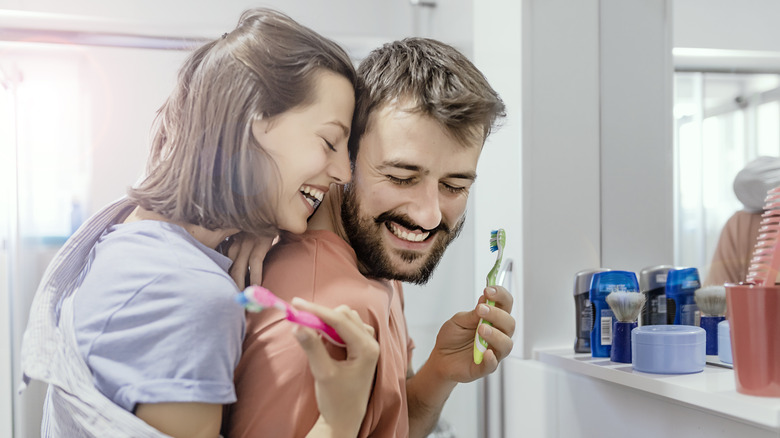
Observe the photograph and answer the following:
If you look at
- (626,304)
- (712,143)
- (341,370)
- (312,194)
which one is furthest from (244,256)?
(712,143)

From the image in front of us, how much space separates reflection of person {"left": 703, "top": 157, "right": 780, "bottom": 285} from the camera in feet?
2.79

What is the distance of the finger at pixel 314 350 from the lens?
51 cm

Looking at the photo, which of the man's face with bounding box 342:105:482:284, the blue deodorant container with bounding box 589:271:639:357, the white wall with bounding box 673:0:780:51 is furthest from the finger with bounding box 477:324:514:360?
the white wall with bounding box 673:0:780:51

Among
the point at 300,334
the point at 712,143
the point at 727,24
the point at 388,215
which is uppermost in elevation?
the point at 727,24

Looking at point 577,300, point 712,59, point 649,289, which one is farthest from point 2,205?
point 712,59

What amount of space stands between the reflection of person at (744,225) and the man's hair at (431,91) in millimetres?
409

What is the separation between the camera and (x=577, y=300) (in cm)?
96

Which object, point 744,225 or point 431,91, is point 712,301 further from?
point 431,91

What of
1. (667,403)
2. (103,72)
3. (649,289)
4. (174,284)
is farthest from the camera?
(103,72)

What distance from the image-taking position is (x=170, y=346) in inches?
20.6

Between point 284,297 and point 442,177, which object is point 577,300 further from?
point 284,297

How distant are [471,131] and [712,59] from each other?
0.49m

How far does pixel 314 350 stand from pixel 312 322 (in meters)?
0.03

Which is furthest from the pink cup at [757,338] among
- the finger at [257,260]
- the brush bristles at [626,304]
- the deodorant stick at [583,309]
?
the finger at [257,260]
